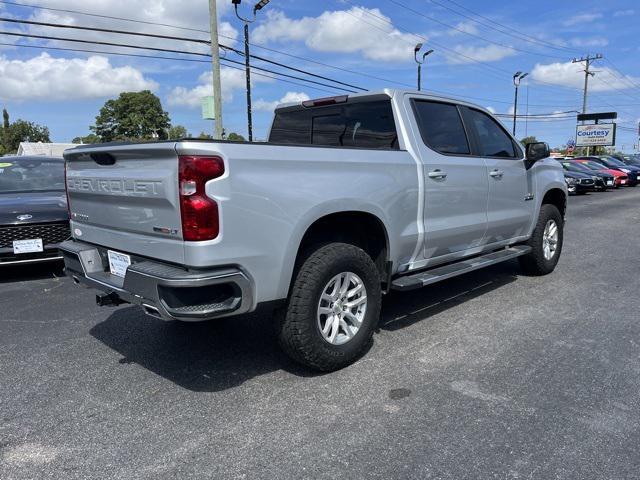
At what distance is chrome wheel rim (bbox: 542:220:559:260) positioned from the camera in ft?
20.2

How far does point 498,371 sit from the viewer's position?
3541 mm

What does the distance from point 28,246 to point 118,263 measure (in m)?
3.32

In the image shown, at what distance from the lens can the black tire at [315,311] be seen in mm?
3248

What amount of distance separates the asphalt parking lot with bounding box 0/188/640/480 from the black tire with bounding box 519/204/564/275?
0.96 metres

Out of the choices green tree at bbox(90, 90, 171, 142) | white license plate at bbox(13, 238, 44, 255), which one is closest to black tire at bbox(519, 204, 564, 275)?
white license plate at bbox(13, 238, 44, 255)

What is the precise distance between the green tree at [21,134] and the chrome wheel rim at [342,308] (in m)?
80.3

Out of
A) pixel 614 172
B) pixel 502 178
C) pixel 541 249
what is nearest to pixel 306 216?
pixel 502 178

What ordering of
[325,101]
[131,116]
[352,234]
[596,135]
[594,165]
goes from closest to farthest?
[352,234], [325,101], [594,165], [596,135], [131,116]

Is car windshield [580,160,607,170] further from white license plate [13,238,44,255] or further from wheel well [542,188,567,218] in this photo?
white license plate [13,238,44,255]

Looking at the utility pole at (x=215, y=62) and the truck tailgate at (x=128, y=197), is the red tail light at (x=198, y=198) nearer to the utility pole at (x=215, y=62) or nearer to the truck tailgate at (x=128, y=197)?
the truck tailgate at (x=128, y=197)

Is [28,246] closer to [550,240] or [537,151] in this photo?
[537,151]

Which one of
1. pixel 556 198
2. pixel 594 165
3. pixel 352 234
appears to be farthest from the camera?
pixel 594 165

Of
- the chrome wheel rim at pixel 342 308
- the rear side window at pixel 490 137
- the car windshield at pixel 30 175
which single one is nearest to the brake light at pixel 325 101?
the rear side window at pixel 490 137

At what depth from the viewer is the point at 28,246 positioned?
238 inches
